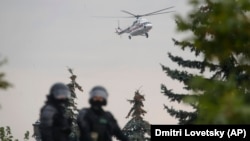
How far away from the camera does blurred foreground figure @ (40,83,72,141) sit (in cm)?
820

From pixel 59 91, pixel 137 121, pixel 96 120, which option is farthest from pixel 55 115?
pixel 137 121

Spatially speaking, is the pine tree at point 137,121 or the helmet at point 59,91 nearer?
the helmet at point 59,91

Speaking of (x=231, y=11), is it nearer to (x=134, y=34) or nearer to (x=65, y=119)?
(x=65, y=119)

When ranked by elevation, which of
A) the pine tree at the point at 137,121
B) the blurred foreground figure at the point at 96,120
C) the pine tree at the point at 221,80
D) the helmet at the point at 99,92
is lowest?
the pine tree at the point at 221,80

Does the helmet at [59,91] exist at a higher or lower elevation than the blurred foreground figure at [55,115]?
higher

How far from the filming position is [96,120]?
8289 mm

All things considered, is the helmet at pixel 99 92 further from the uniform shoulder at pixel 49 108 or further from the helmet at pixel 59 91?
the uniform shoulder at pixel 49 108

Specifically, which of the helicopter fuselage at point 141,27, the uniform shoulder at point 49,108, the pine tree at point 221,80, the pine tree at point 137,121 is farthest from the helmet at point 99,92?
the helicopter fuselage at point 141,27

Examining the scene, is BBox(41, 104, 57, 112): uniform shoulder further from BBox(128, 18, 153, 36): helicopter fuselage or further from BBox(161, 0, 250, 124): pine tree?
BBox(128, 18, 153, 36): helicopter fuselage

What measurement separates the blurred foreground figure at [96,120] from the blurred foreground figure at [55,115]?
0.21 m

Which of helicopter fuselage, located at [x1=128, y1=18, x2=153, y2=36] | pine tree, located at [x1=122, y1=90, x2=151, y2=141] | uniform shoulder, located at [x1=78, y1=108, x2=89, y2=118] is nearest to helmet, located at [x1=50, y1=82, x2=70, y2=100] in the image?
uniform shoulder, located at [x1=78, y1=108, x2=89, y2=118]

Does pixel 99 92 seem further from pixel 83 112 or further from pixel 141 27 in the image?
pixel 141 27

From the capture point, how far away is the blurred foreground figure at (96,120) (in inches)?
321

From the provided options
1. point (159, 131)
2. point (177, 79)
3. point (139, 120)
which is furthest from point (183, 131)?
point (139, 120)
